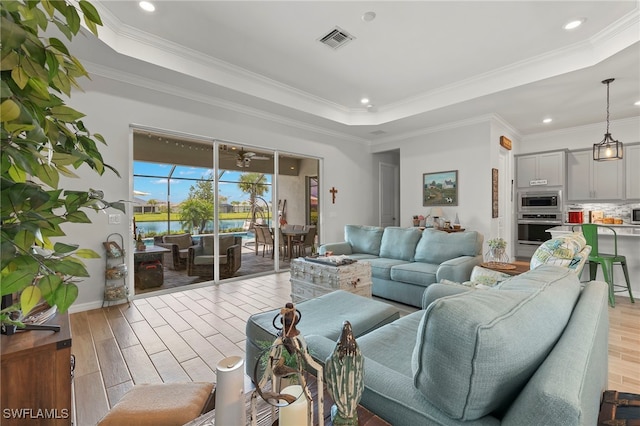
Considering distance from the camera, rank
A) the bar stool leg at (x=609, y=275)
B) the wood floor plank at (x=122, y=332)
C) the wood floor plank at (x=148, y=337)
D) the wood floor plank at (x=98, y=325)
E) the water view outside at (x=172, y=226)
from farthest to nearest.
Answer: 1. the water view outside at (x=172, y=226)
2. the bar stool leg at (x=609, y=275)
3. the wood floor plank at (x=98, y=325)
4. the wood floor plank at (x=122, y=332)
5. the wood floor plank at (x=148, y=337)

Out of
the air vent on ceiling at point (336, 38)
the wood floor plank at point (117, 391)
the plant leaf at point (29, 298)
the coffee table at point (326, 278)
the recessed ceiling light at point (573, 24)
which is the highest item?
the recessed ceiling light at point (573, 24)

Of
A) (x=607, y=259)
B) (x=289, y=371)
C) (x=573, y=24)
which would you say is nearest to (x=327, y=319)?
(x=289, y=371)

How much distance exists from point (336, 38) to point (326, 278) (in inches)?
110

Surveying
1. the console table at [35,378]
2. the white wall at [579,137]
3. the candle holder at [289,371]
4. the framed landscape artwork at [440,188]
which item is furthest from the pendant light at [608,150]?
the console table at [35,378]

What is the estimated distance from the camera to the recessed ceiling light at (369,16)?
119 inches

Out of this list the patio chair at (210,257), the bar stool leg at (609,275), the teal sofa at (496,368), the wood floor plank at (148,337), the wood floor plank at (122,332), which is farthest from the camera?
the patio chair at (210,257)

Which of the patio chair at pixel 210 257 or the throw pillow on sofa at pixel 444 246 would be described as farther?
the patio chair at pixel 210 257

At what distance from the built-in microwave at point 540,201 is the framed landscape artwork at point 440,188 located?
207 cm

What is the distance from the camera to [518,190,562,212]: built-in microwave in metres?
6.14

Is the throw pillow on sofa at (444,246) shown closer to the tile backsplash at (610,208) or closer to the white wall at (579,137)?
the tile backsplash at (610,208)

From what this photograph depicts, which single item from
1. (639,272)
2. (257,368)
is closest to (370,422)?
(257,368)

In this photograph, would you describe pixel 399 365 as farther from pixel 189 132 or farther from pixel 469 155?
pixel 469 155

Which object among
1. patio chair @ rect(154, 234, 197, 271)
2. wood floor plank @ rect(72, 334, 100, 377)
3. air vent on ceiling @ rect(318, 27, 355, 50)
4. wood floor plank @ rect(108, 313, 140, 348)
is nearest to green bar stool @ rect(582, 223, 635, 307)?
air vent on ceiling @ rect(318, 27, 355, 50)

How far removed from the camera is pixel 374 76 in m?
4.42
